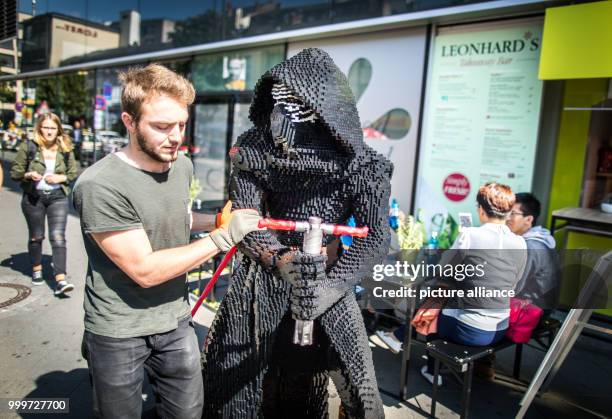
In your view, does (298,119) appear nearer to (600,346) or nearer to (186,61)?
(600,346)

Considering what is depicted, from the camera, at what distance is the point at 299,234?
1985 mm

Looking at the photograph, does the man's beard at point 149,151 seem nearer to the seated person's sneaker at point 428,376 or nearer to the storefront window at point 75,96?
the seated person's sneaker at point 428,376

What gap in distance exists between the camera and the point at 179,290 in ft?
6.23

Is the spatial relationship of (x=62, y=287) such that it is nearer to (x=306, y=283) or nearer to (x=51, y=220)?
(x=51, y=220)

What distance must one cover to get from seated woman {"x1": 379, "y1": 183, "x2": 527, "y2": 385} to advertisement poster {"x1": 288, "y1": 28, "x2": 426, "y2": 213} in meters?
2.66

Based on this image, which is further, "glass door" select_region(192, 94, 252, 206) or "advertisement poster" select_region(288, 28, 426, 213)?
"glass door" select_region(192, 94, 252, 206)

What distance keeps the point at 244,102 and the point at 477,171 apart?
431cm

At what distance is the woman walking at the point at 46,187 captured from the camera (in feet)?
14.4

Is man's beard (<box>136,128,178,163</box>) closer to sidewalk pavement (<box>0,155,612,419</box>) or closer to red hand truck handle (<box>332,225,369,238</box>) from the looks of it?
red hand truck handle (<box>332,225,369,238</box>)

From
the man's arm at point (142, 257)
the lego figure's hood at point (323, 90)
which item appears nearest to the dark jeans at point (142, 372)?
the man's arm at point (142, 257)

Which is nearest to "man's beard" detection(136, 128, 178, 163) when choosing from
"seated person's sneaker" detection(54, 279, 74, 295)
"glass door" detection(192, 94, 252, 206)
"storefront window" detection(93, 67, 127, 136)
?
"seated person's sneaker" detection(54, 279, 74, 295)

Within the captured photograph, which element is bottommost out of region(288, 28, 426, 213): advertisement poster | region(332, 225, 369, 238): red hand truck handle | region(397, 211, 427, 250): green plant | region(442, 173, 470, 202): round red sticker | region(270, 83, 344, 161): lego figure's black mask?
region(397, 211, 427, 250): green plant

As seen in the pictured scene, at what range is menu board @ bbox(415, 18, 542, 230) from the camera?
4.77m

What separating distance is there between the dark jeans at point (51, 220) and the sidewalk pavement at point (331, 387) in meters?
0.37
